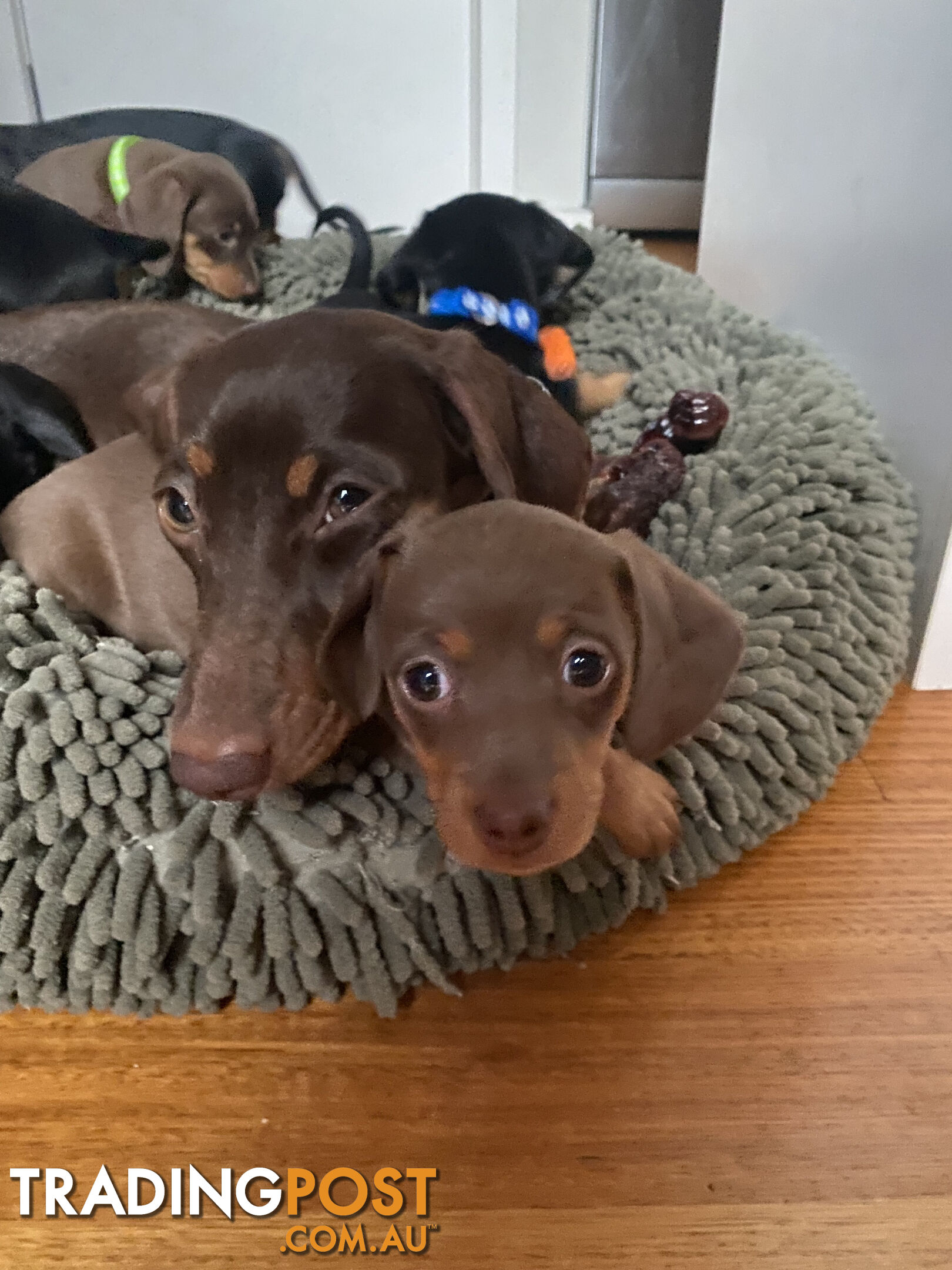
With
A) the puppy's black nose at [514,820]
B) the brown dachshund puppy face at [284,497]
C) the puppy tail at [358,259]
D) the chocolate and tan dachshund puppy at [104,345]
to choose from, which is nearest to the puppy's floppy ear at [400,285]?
the puppy tail at [358,259]

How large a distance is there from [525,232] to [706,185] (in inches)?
29.2

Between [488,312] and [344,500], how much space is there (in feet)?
4.50

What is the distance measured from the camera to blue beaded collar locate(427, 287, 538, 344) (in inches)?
98.1

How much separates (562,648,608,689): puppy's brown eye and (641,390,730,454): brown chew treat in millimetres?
1153

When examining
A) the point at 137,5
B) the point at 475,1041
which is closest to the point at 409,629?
the point at 475,1041

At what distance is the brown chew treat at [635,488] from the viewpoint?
190 cm

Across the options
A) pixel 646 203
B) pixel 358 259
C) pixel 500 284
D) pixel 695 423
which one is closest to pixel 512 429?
pixel 695 423

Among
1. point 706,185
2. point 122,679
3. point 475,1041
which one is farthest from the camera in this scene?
point 706,185

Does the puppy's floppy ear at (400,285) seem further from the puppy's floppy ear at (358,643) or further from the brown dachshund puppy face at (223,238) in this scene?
the puppy's floppy ear at (358,643)

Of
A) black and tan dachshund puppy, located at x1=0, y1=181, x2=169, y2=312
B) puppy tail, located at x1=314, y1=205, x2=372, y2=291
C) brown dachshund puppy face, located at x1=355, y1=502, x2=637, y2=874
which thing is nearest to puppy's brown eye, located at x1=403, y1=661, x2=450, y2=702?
brown dachshund puppy face, located at x1=355, y1=502, x2=637, y2=874

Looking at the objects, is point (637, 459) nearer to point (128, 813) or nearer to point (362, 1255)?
point (128, 813)

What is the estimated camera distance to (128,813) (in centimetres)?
131

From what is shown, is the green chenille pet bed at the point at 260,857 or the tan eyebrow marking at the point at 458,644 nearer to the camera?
the tan eyebrow marking at the point at 458,644

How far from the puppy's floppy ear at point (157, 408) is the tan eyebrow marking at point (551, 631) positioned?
0.61 metres
